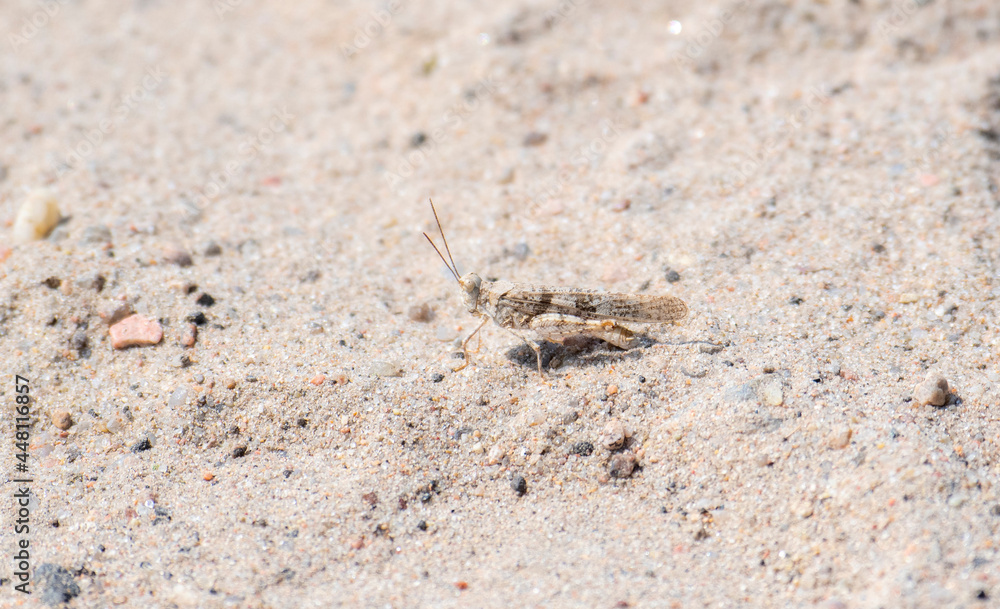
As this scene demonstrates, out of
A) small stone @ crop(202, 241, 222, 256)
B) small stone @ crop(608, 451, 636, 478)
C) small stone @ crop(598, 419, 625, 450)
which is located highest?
small stone @ crop(202, 241, 222, 256)

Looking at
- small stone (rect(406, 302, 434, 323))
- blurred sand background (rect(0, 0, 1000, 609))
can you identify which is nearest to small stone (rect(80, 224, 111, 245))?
blurred sand background (rect(0, 0, 1000, 609))

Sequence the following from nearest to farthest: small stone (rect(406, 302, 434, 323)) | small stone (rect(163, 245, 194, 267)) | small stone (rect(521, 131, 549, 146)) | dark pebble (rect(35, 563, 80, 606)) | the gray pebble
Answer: dark pebble (rect(35, 563, 80, 606))
the gray pebble
small stone (rect(406, 302, 434, 323))
small stone (rect(163, 245, 194, 267))
small stone (rect(521, 131, 549, 146))

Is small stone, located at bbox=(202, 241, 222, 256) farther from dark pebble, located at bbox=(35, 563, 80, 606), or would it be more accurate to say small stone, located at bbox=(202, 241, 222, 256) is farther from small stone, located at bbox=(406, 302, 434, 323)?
dark pebble, located at bbox=(35, 563, 80, 606)

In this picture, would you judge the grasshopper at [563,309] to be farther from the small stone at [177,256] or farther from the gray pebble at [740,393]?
the small stone at [177,256]

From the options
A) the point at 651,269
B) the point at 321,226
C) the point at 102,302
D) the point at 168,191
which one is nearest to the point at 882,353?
the point at 651,269

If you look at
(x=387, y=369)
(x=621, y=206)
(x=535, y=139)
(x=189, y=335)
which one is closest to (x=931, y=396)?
(x=621, y=206)

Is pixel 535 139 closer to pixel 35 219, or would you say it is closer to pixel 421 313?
pixel 421 313
